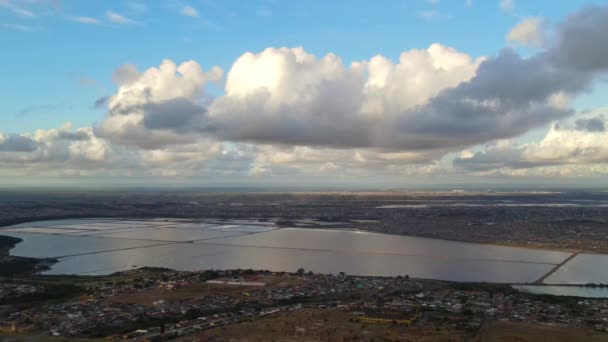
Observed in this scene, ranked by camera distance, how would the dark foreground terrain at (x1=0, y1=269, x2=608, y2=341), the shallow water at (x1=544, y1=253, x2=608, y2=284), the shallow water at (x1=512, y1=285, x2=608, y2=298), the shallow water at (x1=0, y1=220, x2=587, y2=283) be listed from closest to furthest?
the dark foreground terrain at (x1=0, y1=269, x2=608, y2=341)
the shallow water at (x1=512, y1=285, x2=608, y2=298)
the shallow water at (x1=544, y1=253, x2=608, y2=284)
the shallow water at (x1=0, y1=220, x2=587, y2=283)

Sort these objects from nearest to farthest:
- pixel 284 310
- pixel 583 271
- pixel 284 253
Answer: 1. pixel 284 310
2. pixel 583 271
3. pixel 284 253

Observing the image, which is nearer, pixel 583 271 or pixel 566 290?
pixel 566 290

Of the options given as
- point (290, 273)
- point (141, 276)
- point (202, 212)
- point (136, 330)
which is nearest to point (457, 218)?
point (202, 212)

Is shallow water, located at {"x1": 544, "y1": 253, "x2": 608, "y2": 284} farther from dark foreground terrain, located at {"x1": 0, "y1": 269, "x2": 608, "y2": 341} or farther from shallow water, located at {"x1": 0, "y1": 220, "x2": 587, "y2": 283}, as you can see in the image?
dark foreground terrain, located at {"x1": 0, "y1": 269, "x2": 608, "y2": 341}

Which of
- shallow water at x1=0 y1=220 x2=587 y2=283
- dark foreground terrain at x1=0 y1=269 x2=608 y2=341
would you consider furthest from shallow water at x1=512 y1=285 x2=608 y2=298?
shallow water at x1=0 y1=220 x2=587 y2=283

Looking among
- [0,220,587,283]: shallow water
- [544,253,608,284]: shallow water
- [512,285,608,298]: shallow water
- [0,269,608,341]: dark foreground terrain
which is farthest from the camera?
[0,220,587,283]: shallow water

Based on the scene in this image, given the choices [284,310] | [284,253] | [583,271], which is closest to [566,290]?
[583,271]

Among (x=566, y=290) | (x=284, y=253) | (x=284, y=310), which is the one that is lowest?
(x=566, y=290)

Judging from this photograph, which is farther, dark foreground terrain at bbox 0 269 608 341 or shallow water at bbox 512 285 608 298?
shallow water at bbox 512 285 608 298

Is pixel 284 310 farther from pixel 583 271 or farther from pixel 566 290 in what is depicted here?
pixel 583 271

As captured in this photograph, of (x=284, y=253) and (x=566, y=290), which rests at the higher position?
(x=284, y=253)

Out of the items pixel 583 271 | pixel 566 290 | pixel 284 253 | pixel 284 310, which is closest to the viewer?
pixel 284 310
